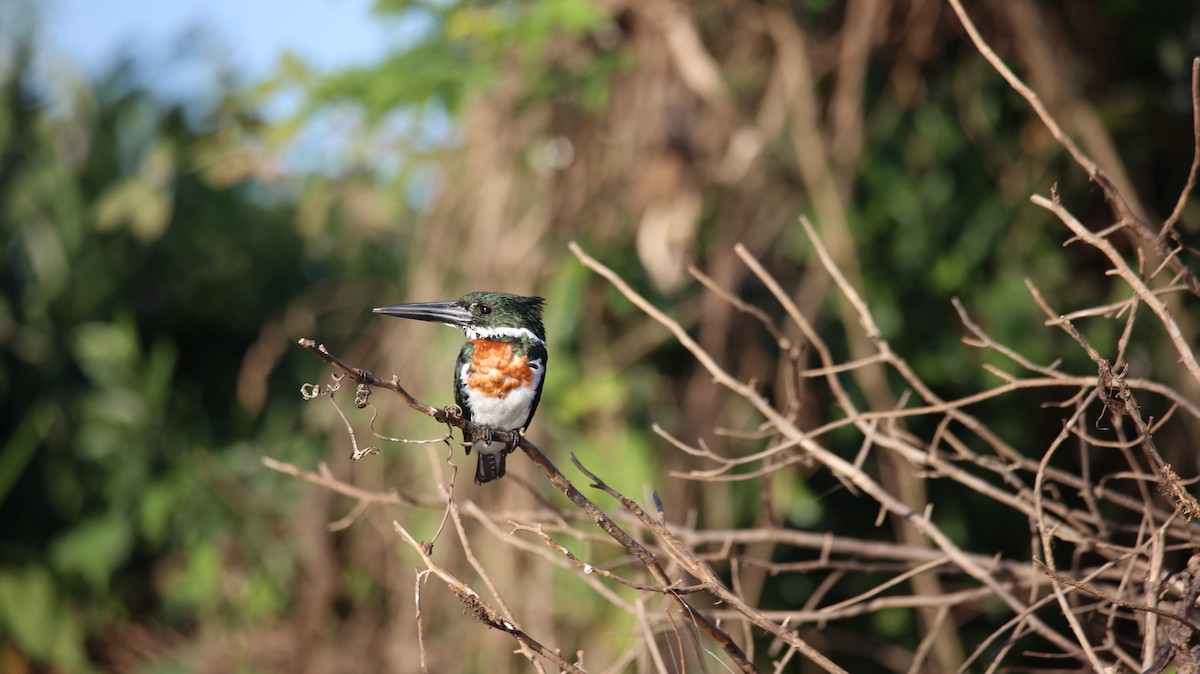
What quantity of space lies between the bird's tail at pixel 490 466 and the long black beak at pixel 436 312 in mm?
287

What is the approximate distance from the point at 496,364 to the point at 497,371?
19 mm

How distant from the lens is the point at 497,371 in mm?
2619

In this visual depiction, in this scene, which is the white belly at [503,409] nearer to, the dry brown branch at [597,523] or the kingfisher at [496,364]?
the kingfisher at [496,364]

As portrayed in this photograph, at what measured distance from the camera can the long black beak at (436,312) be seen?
2.30 meters

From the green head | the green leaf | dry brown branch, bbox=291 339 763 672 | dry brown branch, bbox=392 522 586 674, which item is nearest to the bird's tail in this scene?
the green head

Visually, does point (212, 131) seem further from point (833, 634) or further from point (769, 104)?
point (833, 634)

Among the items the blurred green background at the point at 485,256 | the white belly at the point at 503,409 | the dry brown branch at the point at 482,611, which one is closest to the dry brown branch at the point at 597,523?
the dry brown branch at the point at 482,611

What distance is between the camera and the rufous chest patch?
260cm

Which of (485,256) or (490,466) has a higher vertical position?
(485,256)

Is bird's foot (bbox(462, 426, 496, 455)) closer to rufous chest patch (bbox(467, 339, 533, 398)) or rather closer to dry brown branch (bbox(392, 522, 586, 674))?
rufous chest patch (bbox(467, 339, 533, 398))

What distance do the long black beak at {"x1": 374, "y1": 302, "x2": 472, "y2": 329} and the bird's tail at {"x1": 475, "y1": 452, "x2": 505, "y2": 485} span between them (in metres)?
0.29

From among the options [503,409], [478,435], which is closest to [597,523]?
[478,435]

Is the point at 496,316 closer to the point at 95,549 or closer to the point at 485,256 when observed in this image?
the point at 485,256

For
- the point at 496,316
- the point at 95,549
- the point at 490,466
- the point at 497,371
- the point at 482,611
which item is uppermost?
the point at 95,549
